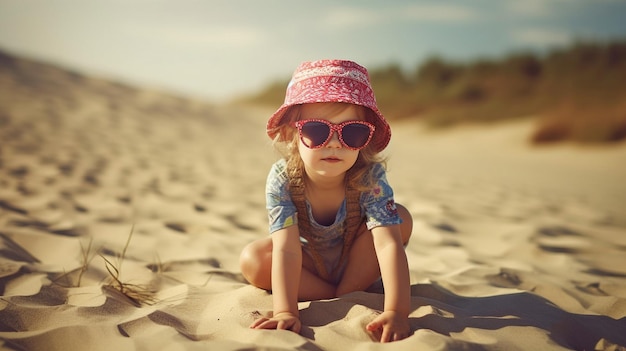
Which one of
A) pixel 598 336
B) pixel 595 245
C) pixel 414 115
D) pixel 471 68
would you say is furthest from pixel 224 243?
pixel 471 68

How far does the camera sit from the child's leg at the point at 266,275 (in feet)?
6.77

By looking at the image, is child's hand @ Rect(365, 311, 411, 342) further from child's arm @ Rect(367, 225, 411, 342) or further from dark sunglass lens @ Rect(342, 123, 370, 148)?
dark sunglass lens @ Rect(342, 123, 370, 148)

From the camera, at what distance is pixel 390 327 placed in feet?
5.41

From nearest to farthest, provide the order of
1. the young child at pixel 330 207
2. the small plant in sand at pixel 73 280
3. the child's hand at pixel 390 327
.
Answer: the child's hand at pixel 390 327 → the young child at pixel 330 207 → the small plant in sand at pixel 73 280

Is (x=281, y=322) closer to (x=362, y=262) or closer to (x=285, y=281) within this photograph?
(x=285, y=281)

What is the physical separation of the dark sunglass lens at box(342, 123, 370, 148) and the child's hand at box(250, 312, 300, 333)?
2.34 feet

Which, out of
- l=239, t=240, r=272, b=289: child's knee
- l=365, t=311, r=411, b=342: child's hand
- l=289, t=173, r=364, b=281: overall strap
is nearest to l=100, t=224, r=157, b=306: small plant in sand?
l=239, t=240, r=272, b=289: child's knee

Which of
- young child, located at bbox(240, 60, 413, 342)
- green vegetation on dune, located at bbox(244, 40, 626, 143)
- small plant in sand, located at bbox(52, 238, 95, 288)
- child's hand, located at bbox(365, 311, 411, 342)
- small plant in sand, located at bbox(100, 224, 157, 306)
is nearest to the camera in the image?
child's hand, located at bbox(365, 311, 411, 342)

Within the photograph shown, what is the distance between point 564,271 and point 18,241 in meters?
3.14

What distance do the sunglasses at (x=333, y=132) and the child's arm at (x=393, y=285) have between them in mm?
384

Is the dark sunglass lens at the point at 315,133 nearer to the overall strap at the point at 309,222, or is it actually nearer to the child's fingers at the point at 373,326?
the overall strap at the point at 309,222

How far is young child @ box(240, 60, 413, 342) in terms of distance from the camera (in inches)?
70.5

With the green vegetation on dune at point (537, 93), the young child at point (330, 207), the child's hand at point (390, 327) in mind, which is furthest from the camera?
the green vegetation on dune at point (537, 93)

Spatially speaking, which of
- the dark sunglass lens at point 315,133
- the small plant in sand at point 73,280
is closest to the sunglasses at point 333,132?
the dark sunglass lens at point 315,133
